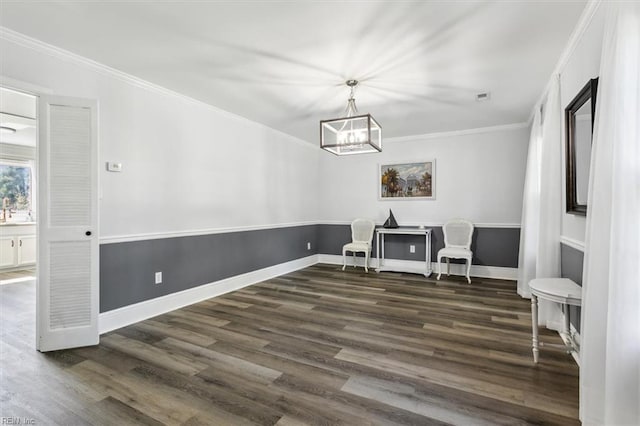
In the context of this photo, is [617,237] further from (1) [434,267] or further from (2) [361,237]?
(2) [361,237]

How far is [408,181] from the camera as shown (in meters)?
5.68

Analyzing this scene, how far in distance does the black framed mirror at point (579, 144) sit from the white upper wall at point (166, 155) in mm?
3852

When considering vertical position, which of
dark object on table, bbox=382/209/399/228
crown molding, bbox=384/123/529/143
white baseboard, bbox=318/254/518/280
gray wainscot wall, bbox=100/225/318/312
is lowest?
white baseboard, bbox=318/254/518/280

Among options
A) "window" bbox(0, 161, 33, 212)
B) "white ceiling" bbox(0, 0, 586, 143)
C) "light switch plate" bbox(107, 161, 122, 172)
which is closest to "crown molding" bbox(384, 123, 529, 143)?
"white ceiling" bbox(0, 0, 586, 143)

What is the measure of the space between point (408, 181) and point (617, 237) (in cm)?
438

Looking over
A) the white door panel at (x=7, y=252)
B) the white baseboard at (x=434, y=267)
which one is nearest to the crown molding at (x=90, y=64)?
the white baseboard at (x=434, y=267)

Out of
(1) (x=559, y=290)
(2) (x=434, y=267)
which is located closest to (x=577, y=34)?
(1) (x=559, y=290)

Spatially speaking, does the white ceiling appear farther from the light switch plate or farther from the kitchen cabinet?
the kitchen cabinet

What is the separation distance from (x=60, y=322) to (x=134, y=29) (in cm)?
248

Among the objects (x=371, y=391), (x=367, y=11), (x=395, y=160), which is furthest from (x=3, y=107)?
(x=395, y=160)

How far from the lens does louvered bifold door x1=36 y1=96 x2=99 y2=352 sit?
8.17ft

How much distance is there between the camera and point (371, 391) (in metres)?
1.93

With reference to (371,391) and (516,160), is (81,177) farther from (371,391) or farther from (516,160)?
(516,160)

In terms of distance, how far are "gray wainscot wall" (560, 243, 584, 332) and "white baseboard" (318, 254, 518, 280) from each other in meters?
2.34
